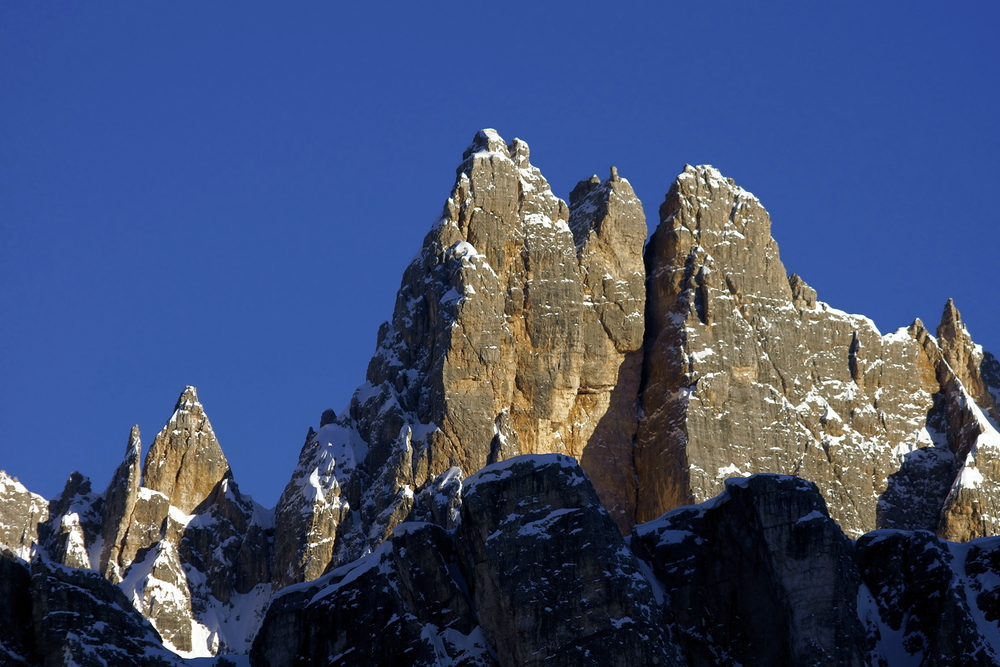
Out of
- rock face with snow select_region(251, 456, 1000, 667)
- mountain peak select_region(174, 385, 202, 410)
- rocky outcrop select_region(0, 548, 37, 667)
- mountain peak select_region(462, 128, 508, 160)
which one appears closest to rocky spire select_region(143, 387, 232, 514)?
mountain peak select_region(174, 385, 202, 410)

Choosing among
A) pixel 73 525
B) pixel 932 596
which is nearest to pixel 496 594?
pixel 932 596

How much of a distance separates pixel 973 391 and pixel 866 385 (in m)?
11.0

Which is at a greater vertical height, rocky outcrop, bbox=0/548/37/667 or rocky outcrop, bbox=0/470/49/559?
rocky outcrop, bbox=0/470/49/559

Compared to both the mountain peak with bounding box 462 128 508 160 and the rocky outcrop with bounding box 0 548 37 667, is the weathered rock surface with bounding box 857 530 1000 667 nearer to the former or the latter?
the rocky outcrop with bounding box 0 548 37 667

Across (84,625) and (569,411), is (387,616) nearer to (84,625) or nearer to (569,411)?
(84,625)

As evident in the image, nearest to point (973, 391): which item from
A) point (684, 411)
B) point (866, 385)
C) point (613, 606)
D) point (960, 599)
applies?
point (866, 385)

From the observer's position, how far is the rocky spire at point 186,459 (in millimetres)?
170000

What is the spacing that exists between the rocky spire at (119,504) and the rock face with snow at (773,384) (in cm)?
3764

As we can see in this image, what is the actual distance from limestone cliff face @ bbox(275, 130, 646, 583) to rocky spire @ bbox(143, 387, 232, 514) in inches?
298

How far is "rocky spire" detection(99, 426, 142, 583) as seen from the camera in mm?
163625

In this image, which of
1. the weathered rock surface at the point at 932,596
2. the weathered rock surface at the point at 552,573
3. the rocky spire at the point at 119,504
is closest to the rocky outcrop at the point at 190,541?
the rocky spire at the point at 119,504

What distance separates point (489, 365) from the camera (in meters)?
167

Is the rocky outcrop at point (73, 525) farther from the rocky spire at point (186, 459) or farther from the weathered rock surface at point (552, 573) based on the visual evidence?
the weathered rock surface at point (552, 573)

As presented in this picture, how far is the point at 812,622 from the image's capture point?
121250 mm
